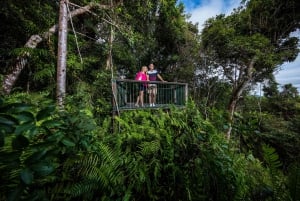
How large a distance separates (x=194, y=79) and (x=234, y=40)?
3816 millimetres

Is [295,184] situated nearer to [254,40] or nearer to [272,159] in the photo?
[272,159]

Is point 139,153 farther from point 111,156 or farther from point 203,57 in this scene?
point 203,57

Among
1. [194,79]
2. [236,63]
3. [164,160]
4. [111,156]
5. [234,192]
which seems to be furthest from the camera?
[194,79]

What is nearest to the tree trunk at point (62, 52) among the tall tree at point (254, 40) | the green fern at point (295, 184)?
the green fern at point (295, 184)

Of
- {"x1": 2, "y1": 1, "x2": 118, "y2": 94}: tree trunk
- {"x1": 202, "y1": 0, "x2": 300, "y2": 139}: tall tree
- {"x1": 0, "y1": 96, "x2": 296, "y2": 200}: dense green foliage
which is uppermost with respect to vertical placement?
{"x1": 202, "y1": 0, "x2": 300, "y2": 139}: tall tree

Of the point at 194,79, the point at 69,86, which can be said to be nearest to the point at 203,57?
the point at 194,79

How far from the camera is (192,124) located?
2.70 meters

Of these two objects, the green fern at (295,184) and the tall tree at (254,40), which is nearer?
the green fern at (295,184)

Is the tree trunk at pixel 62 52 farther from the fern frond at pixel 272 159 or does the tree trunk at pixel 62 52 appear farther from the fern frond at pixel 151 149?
the fern frond at pixel 272 159

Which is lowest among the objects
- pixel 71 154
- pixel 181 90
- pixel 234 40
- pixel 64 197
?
pixel 64 197

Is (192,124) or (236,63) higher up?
(236,63)

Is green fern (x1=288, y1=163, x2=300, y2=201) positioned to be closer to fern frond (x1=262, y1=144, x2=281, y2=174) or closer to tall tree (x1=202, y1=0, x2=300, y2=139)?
fern frond (x1=262, y1=144, x2=281, y2=174)

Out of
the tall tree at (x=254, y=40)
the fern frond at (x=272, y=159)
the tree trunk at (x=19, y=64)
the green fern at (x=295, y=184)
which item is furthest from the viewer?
the tall tree at (x=254, y=40)

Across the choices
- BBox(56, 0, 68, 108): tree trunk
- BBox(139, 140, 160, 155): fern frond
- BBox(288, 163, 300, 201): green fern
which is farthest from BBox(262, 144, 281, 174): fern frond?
BBox(56, 0, 68, 108): tree trunk
